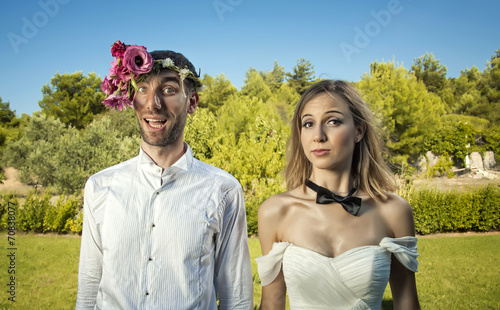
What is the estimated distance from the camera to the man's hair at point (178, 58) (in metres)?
2.32

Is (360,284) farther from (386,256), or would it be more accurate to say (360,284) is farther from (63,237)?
(63,237)

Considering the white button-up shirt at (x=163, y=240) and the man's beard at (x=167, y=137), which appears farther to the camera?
the man's beard at (x=167, y=137)

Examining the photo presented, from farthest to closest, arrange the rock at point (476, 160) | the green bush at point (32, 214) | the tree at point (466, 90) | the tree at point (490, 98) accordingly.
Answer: the tree at point (466, 90) → the tree at point (490, 98) → the rock at point (476, 160) → the green bush at point (32, 214)

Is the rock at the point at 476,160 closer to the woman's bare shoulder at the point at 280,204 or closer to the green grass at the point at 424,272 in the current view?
the green grass at the point at 424,272

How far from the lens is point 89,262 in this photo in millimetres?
2143

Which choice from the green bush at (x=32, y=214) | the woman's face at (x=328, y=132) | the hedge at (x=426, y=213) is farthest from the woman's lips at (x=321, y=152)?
the green bush at (x=32, y=214)

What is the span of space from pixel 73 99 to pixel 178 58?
1535 inches

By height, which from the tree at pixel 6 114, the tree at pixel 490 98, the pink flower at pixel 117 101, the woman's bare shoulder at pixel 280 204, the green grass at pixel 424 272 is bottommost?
the green grass at pixel 424 272

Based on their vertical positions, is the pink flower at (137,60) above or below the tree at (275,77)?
below

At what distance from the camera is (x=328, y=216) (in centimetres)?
233

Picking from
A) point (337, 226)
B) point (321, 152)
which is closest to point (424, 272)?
point (337, 226)

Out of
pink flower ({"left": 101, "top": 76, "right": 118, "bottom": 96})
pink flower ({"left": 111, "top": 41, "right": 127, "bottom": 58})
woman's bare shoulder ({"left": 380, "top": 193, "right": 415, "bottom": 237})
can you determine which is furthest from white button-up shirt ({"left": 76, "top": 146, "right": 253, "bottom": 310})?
woman's bare shoulder ({"left": 380, "top": 193, "right": 415, "bottom": 237})

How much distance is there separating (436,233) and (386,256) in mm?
12371

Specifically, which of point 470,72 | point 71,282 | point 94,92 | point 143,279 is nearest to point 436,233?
point 71,282
